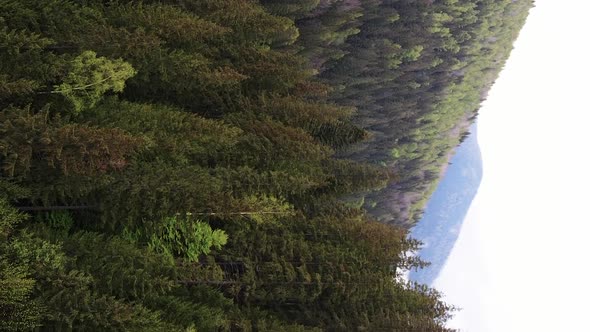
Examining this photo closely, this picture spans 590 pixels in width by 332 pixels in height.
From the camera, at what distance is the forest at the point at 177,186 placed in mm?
22297

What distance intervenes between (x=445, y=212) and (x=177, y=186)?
154043mm

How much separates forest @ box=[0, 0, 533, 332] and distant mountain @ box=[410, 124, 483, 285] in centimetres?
12343

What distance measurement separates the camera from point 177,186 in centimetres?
2748

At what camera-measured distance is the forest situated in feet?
73.2

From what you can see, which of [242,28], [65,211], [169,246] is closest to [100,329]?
[65,211]

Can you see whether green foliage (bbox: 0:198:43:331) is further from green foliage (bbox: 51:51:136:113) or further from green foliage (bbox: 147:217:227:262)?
green foliage (bbox: 147:217:227:262)

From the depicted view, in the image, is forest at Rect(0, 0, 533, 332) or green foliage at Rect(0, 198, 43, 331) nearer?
green foliage at Rect(0, 198, 43, 331)

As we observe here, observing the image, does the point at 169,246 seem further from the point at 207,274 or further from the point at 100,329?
the point at 100,329

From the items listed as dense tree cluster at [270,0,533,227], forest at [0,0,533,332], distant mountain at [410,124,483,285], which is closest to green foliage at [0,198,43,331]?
forest at [0,0,533,332]

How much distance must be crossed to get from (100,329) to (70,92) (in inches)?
393

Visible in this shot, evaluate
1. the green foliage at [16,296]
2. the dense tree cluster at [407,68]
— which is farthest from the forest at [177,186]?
the dense tree cluster at [407,68]

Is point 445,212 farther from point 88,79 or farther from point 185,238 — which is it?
point 88,79

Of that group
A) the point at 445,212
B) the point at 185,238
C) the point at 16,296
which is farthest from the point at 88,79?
the point at 445,212

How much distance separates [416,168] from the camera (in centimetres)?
10706
